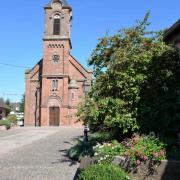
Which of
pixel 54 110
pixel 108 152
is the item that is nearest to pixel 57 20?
pixel 54 110

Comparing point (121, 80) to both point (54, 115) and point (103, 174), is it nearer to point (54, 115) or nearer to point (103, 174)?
point (103, 174)

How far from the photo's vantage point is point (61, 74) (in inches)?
2141

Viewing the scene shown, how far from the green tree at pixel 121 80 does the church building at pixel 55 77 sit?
129 feet

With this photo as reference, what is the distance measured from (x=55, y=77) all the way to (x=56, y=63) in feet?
7.00

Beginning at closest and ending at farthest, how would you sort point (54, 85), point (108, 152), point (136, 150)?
1. point (136, 150)
2. point (108, 152)
3. point (54, 85)

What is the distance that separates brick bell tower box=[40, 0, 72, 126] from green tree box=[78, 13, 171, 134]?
133 feet

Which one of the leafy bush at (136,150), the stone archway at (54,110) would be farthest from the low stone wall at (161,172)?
the stone archway at (54,110)

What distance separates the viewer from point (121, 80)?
1180 cm

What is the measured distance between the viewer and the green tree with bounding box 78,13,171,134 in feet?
37.9

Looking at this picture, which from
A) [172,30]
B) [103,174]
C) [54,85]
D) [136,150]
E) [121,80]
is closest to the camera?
[103,174]

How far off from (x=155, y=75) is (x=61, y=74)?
43079 mm

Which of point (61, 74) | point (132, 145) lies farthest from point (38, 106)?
point (132, 145)

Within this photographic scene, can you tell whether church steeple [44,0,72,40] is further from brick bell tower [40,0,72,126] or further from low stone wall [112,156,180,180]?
low stone wall [112,156,180,180]

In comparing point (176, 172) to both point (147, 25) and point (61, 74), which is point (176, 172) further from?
point (61, 74)
